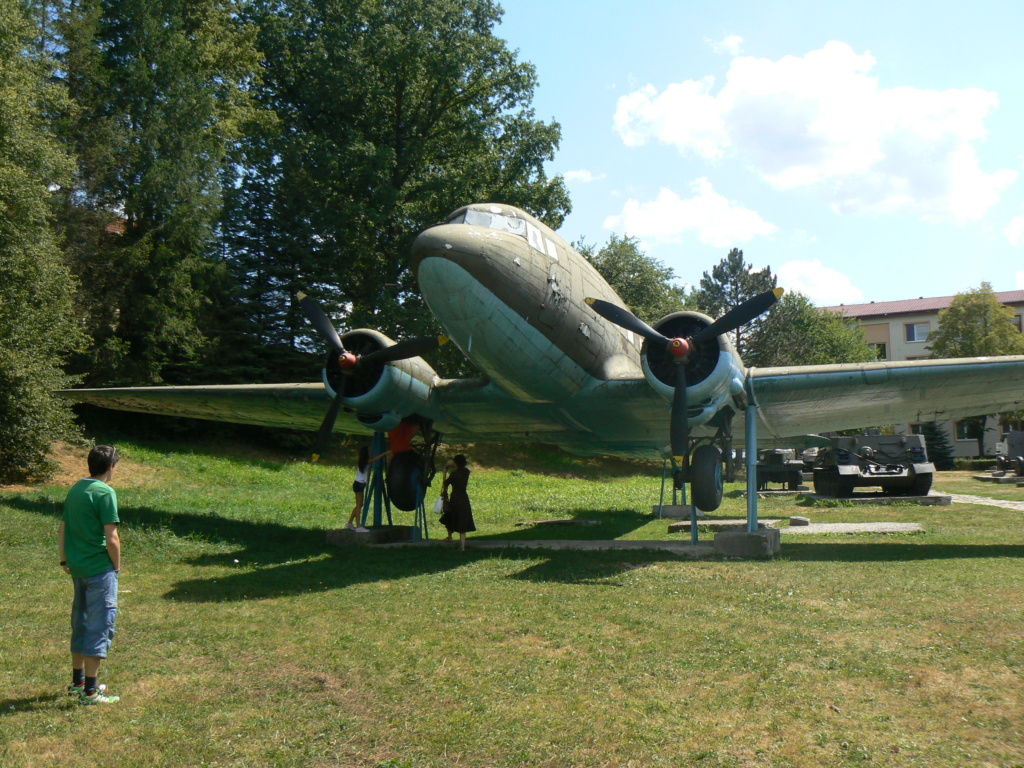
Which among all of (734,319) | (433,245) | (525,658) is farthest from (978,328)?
(525,658)

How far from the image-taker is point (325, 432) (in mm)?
12500

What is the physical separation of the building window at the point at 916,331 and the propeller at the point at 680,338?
218 ft

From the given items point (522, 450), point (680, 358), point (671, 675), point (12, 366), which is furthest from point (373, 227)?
point (671, 675)

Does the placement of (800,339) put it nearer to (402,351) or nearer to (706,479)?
(706,479)

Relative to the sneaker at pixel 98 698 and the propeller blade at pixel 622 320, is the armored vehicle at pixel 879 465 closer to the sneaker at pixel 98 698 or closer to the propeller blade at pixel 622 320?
the propeller blade at pixel 622 320

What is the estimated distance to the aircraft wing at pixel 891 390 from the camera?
445 inches

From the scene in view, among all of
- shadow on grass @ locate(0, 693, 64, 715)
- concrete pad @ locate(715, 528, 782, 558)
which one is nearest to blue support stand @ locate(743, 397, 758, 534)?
concrete pad @ locate(715, 528, 782, 558)

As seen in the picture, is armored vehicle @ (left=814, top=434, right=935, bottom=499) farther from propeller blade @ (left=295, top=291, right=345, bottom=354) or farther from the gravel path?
propeller blade @ (left=295, top=291, right=345, bottom=354)

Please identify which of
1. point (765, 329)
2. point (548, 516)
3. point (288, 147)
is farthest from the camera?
point (765, 329)

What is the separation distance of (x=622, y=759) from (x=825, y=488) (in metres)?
22.3

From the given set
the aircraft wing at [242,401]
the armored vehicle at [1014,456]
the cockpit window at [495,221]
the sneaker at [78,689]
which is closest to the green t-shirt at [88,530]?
the sneaker at [78,689]

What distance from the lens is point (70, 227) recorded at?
2658 centimetres

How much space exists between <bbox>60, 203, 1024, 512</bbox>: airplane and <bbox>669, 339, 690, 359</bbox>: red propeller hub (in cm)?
3

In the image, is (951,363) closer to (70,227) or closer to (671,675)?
(671,675)
